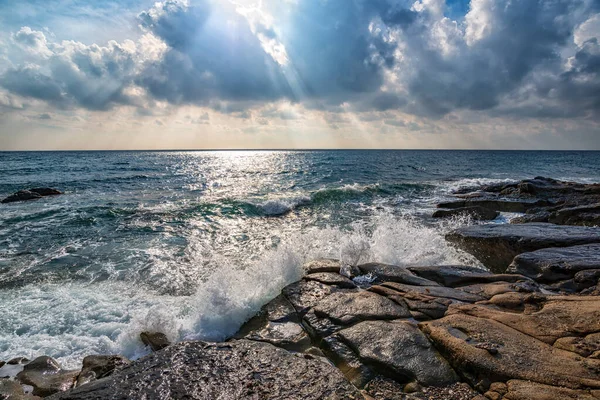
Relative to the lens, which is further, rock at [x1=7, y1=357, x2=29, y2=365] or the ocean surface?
the ocean surface

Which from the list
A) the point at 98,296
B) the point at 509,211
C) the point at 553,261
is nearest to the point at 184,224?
the point at 98,296

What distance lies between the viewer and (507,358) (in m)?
3.56

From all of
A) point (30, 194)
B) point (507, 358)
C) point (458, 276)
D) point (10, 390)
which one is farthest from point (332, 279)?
point (30, 194)

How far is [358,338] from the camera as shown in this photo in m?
4.31

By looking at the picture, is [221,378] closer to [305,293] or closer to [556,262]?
[305,293]

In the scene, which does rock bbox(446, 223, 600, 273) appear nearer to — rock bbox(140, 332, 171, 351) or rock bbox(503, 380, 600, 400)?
rock bbox(503, 380, 600, 400)

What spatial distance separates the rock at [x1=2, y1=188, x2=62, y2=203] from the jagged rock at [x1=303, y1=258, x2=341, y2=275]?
78.8 ft

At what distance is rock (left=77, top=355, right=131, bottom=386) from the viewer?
4.26m

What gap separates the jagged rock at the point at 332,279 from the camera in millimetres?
6434

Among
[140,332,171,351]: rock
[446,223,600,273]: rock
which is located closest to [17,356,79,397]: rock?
[140,332,171,351]: rock

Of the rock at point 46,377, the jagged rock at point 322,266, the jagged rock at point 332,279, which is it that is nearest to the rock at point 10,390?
the rock at point 46,377

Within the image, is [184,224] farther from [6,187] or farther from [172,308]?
[6,187]

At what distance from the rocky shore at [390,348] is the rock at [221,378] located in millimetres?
12

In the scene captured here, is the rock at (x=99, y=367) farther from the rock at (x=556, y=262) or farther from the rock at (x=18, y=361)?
the rock at (x=556, y=262)
